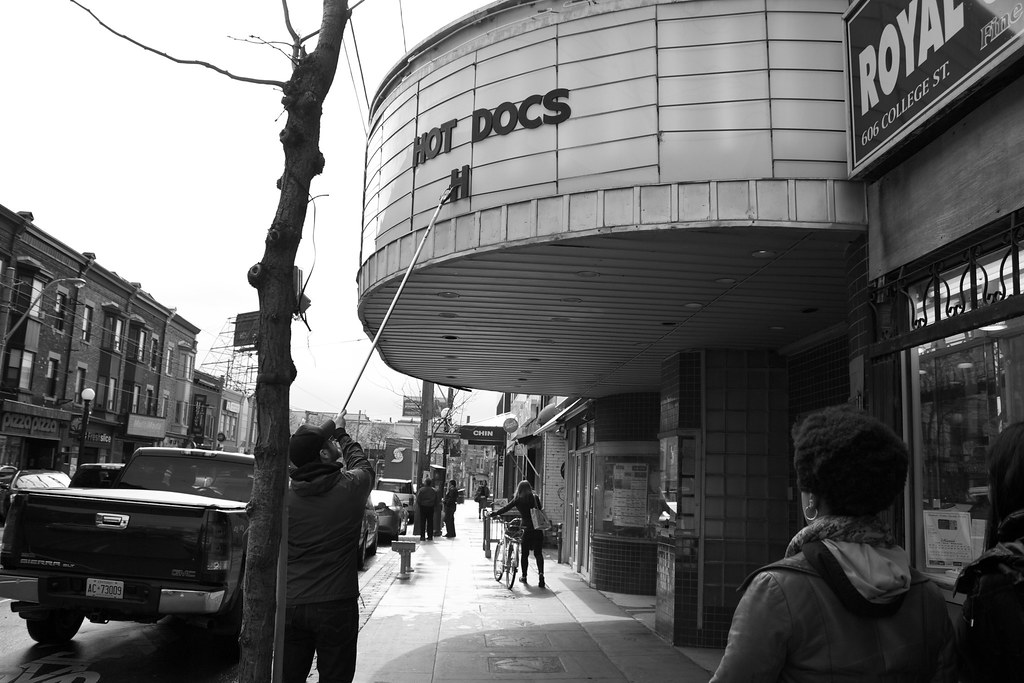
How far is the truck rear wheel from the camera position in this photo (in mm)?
7227

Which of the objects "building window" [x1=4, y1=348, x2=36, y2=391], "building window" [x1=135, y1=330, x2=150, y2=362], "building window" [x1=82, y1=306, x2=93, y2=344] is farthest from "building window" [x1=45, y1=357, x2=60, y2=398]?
"building window" [x1=135, y1=330, x2=150, y2=362]

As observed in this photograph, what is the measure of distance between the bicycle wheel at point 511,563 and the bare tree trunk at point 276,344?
30.9 ft

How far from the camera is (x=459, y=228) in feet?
20.9

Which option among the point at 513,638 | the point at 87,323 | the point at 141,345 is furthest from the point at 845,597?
the point at 141,345

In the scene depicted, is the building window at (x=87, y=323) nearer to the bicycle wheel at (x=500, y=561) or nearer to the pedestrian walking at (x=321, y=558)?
the bicycle wheel at (x=500, y=561)

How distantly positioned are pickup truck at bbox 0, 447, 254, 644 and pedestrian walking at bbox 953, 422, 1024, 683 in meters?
5.27

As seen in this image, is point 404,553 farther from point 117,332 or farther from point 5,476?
point 117,332

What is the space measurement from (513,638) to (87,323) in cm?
3533

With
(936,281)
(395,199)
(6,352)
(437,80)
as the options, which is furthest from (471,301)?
(6,352)

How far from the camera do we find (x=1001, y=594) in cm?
204

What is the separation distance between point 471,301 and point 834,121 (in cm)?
349

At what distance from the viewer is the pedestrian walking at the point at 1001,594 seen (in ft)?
6.57

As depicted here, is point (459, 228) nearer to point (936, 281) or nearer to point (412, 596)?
point (936, 281)

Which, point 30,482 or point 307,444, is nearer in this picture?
point 307,444
